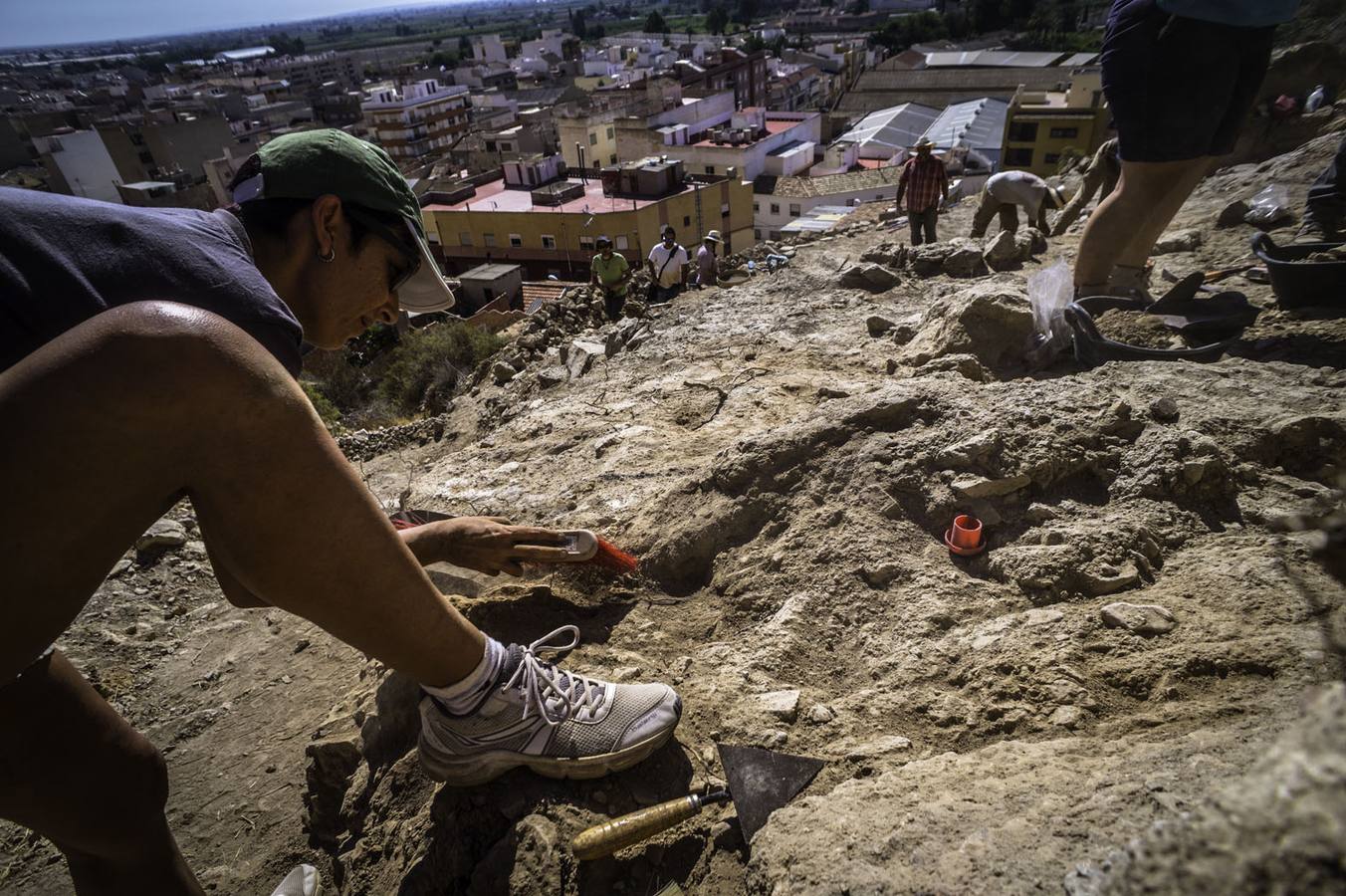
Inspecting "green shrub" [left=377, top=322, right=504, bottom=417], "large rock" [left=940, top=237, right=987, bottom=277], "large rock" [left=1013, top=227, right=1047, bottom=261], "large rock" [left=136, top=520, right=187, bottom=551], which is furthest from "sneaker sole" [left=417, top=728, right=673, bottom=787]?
"green shrub" [left=377, top=322, right=504, bottom=417]

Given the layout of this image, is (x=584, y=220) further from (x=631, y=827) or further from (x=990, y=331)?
(x=631, y=827)

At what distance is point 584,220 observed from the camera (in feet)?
72.5

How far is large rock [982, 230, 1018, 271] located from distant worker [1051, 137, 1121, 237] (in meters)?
1.54

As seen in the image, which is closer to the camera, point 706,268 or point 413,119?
point 706,268

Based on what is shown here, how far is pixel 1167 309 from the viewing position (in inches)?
129

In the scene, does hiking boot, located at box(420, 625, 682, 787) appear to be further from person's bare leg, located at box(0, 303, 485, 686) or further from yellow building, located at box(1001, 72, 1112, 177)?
yellow building, located at box(1001, 72, 1112, 177)

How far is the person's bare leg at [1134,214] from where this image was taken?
3209 mm

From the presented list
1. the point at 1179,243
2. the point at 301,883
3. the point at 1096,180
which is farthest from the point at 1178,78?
the point at 301,883

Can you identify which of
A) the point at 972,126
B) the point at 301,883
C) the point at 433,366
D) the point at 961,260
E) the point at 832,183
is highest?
the point at 961,260

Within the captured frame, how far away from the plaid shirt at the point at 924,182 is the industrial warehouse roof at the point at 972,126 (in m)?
19.9

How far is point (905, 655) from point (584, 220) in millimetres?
22036

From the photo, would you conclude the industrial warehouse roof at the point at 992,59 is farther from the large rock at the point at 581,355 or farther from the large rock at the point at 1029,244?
the large rock at the point at 581,355

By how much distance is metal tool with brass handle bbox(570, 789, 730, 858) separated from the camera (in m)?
1.52

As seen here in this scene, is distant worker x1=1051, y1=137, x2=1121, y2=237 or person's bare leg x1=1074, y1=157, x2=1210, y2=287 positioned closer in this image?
person's bare leg x1=1074, y1=157, x2=1210, y2=287
